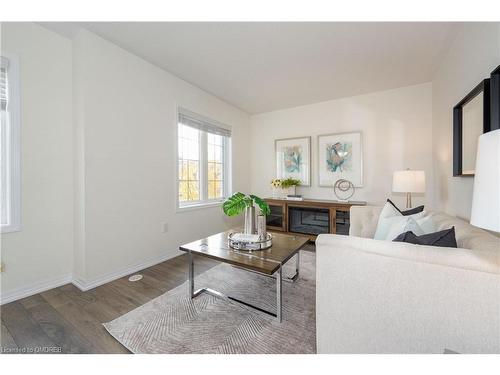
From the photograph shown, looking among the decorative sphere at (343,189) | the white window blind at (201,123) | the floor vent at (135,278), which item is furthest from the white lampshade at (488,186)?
the white window blind at (201,123)

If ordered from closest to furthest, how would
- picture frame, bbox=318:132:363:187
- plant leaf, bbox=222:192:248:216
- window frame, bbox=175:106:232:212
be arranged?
1. plant leaf, bbox=222:192:248:216
2. window frame, bbox=175:106:232:212
3. picture frame, bbox=318:132:363:187

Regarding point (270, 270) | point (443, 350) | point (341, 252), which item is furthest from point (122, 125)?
point (443, 350)

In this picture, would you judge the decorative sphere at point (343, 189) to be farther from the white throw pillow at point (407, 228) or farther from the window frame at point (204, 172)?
the white throw pillow at point (407, 228)

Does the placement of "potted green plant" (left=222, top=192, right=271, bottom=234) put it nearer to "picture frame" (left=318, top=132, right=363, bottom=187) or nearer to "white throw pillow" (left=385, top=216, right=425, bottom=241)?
"white throw pillow" (left=385, top=216, right=425, bottom=241)

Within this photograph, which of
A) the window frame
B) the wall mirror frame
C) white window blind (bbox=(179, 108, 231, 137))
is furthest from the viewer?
white window blind (bbox=(179, 108, 231, 137))

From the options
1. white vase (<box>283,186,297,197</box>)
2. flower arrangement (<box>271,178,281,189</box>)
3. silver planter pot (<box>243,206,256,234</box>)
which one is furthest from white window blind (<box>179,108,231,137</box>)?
silver planter pot (<box>243,206,256,234</box>)

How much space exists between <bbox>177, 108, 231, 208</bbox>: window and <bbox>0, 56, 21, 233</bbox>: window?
1495mm

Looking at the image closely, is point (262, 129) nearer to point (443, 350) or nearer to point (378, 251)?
point (378, 251)

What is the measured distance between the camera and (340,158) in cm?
342

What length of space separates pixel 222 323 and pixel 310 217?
217cm

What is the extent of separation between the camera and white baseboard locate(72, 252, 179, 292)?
1982 mm

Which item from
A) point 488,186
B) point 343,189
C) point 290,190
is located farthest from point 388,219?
point 290,190

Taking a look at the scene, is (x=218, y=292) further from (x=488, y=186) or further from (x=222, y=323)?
(x=488, y=186)
